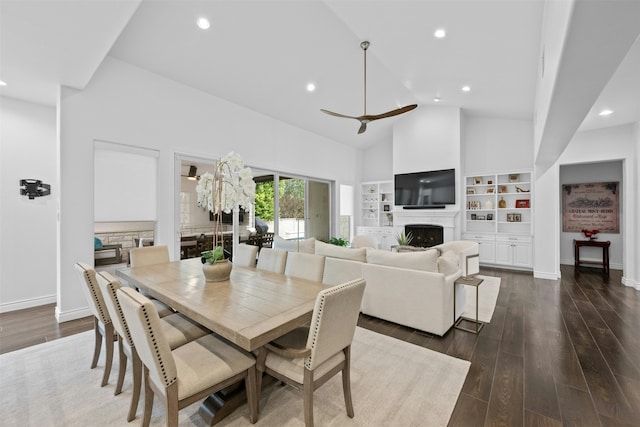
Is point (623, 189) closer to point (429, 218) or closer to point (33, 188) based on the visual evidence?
point (429, 218)

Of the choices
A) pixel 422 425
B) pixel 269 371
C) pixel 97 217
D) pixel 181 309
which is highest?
pixel 97 217

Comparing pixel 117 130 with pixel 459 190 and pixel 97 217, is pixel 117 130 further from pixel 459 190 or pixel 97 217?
pixel 459 190

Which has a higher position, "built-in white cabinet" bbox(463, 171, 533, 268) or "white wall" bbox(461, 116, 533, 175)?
"white wall" bbox(461, 116, 533, 175)

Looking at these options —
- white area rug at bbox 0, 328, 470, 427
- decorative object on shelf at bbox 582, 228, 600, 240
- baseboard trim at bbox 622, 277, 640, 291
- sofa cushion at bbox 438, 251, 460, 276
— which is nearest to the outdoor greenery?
white area rug at bbox 0, 328, 470, 427

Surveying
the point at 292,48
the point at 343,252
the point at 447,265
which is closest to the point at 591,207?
the point at 447,265

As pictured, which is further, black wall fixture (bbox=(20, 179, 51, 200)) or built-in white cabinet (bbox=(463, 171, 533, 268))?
built-in white cabinet (bbox=(463, 171, 533, 268))

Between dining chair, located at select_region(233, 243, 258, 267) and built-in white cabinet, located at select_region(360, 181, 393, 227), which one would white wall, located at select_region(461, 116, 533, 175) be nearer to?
built-in white cabinet, located at select_region(360, 181, 393, 227)

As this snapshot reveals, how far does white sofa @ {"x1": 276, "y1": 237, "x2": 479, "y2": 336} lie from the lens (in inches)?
116

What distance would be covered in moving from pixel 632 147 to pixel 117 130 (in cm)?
861

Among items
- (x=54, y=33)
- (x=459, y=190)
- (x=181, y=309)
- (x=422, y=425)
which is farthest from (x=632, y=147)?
(x=54, y=33)

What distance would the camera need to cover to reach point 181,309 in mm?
1758

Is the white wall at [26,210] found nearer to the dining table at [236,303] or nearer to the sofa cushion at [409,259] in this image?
the dining table at [236,303]

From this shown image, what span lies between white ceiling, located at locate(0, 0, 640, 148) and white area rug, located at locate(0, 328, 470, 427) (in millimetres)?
2964

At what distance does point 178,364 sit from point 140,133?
11.8ft
